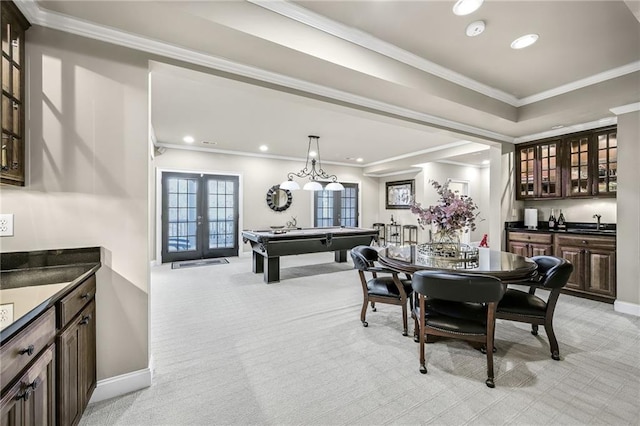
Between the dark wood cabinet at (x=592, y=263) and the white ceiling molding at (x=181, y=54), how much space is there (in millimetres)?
2894

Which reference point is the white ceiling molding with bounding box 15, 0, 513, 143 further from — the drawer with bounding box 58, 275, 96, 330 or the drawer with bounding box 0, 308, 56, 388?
the drawer with bounding box 0, 308, 56, 388

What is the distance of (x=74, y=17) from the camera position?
5.80ft

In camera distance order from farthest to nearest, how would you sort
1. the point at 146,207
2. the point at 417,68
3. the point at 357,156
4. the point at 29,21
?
the point at 357,156, the point at 417,68, the point at 146,207, the point at 29,21

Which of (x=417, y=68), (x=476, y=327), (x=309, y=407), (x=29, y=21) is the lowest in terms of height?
(x=309, y=407)

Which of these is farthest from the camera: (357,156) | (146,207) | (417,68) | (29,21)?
(357,156)

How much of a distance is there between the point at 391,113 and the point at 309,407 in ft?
9.98

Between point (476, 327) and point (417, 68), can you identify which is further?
Answer: point (417, 68)

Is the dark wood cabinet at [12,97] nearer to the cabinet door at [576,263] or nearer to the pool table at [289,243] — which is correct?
the pool table at [289,243]

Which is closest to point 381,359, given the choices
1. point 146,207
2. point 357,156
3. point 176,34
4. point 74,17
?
point 146,207

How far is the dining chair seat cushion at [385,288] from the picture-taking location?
284 cm

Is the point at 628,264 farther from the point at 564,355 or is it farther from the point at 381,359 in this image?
the point at 381,359

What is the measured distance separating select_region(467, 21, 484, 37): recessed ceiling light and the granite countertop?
316 centimetres

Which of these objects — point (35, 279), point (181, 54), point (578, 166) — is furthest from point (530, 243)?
point (35, 279)

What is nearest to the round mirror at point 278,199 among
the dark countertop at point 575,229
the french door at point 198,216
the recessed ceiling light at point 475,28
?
the french door at point 198,216
